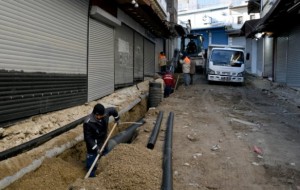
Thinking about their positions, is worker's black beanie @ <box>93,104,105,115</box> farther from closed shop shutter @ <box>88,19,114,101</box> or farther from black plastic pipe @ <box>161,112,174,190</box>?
closed shop shutter @ <box>88,19,114,101</box>

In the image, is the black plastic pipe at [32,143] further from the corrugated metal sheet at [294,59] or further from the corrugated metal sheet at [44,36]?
the corrugated metal sheet at [294,59]

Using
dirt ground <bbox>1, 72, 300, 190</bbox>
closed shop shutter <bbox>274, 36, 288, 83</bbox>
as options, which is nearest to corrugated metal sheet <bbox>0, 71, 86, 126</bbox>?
dirt ground <bbox>1, 72, 300, 190</bbox>

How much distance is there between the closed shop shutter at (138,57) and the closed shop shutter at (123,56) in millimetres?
984

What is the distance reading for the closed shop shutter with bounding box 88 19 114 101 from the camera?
40.1 feet

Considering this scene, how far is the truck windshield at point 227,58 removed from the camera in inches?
869

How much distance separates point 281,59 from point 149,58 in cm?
855

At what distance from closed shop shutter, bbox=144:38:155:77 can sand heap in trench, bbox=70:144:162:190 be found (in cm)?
1531

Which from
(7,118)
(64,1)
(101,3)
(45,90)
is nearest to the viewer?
(7,118)

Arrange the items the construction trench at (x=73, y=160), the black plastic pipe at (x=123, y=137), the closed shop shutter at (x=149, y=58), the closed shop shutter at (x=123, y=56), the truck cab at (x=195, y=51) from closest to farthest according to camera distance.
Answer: the construction trench at (x=73, y=160) < the black plastic pipe at (x=123, y=137) < the closed shop shutter at (x=123, y=56) < the closed shop shutter at (x=149, y=58) < the truck cab at (x=195, y=51)

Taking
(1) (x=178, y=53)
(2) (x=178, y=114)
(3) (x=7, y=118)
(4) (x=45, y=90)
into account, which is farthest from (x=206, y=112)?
(1) (x=178, y=53)

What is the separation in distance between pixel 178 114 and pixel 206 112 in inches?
48.6

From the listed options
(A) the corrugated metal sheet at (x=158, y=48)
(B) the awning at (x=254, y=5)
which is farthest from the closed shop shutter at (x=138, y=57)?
(B) the awning at (x=254, y=5)

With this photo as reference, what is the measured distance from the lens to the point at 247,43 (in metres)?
40.3

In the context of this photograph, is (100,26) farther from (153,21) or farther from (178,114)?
(153,21)
